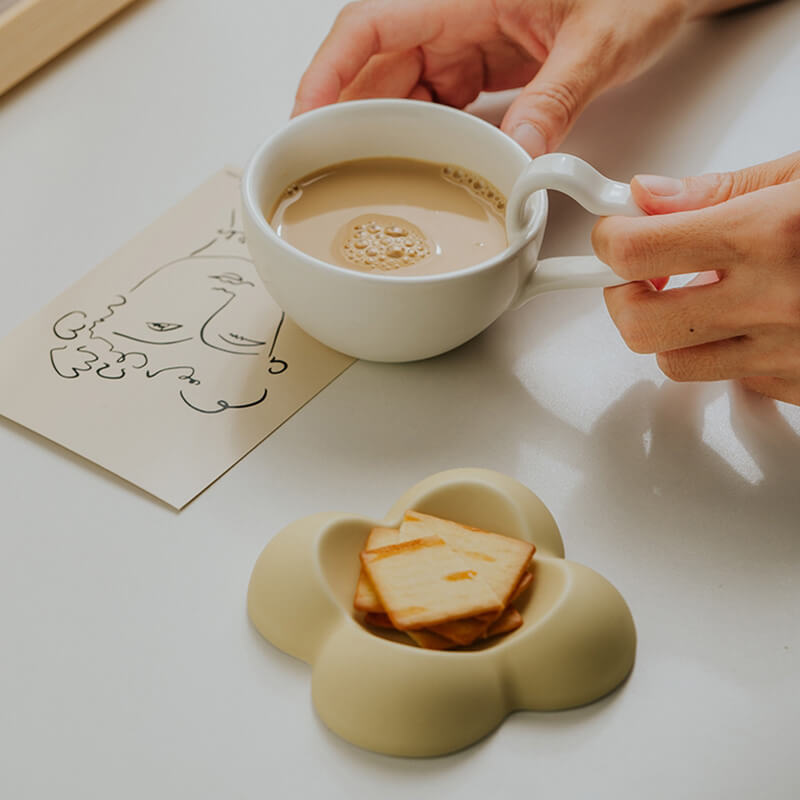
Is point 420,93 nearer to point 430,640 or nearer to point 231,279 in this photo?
point 231,279

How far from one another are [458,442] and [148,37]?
2.03 feet

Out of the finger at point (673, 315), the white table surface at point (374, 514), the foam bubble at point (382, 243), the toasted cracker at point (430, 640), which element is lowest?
the white table surface at point (374, 514)

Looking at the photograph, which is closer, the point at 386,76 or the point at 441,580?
the point at 441,580

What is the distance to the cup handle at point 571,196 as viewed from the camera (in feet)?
1.85

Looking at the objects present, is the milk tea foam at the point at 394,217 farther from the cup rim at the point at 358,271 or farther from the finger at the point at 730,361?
the finger at the point at 730,361

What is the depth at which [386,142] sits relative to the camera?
0.70 meters

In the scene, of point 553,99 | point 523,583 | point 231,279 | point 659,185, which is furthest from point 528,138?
point 523,583

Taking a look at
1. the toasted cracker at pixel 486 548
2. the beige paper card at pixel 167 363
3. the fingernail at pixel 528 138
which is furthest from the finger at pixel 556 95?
the toasted cracker at pixel 486 548

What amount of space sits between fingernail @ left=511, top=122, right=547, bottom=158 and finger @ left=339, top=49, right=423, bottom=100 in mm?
185

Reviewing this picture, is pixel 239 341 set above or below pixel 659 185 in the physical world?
below

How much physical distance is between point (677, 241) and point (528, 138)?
0.20 m

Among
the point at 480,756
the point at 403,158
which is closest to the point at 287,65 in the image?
the point at 403,158

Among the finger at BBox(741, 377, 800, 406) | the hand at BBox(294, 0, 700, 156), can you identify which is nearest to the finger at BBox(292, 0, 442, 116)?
the hand at BBox(294, 0, 700, 156)

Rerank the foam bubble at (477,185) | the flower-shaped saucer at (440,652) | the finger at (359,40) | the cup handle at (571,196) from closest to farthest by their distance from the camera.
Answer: the flower-shaped saucer at (440,652) → the cup handle at (571,196) → the foam bubble at (477,185) → the finger at (359,40)
